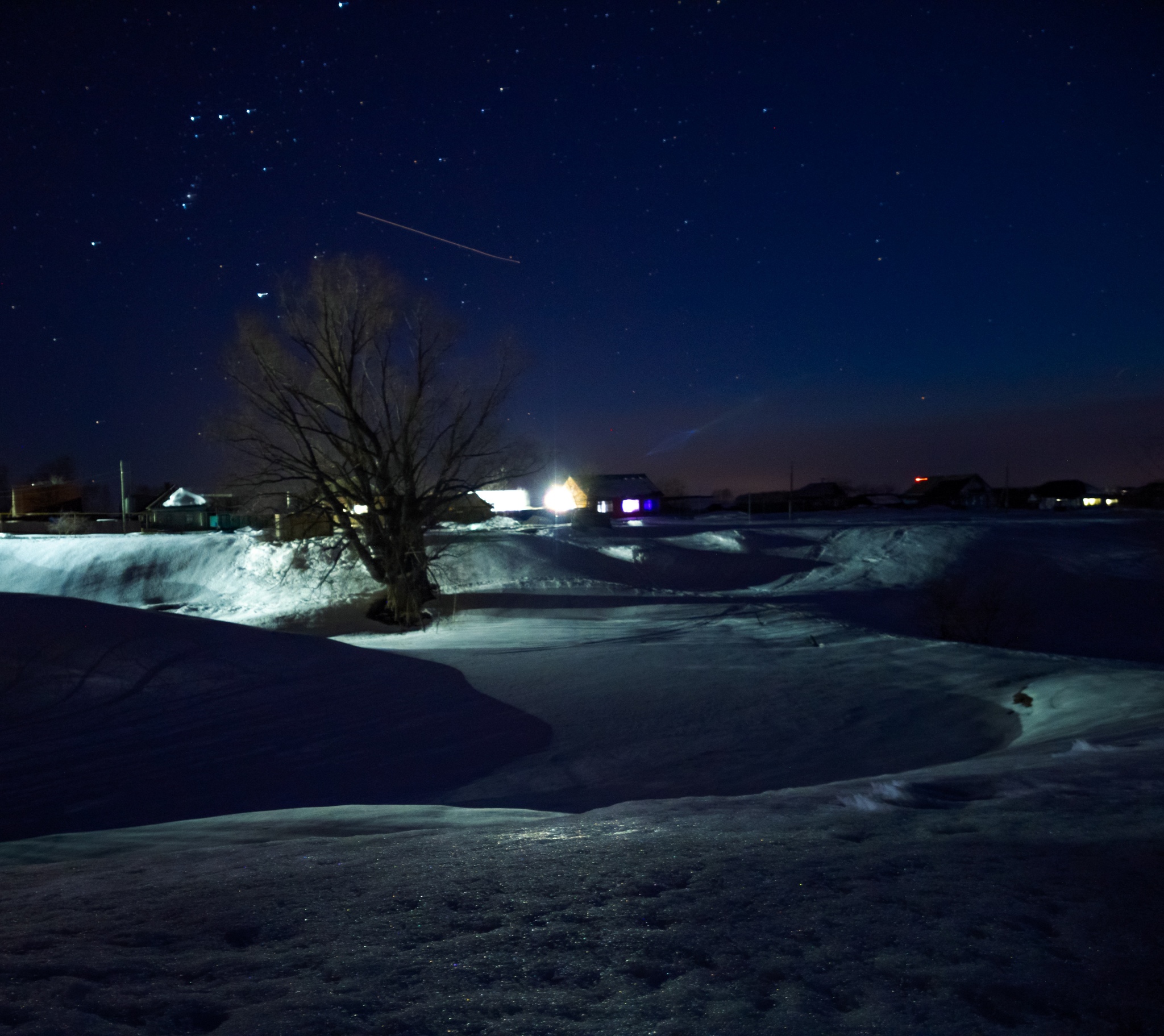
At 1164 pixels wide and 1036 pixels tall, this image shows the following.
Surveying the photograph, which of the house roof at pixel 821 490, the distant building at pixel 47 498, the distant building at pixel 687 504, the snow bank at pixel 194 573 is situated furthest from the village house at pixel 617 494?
the distant building at pixel 47 498

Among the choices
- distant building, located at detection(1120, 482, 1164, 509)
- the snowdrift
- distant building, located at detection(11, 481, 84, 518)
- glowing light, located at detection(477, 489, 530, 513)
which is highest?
distant building, located at detection(11, 481, 84, 518)

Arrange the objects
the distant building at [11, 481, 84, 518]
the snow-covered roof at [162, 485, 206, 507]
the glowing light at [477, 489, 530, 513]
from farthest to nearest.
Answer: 1. the glowing light at [477, 489, 530, 513]
2. the distant building at [11, 481, 84, 518]
3. the snow-covered roof at [162, 485, 206, 507]

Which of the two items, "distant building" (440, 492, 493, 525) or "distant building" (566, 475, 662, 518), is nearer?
"distant building" (440, 492, 493, 525)

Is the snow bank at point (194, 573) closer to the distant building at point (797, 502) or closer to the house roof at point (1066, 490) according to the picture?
the distant building at point (797, 502)

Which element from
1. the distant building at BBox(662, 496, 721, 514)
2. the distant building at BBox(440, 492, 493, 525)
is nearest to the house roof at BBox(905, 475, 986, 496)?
the distant building at BBox(662, 496, 721, 514)

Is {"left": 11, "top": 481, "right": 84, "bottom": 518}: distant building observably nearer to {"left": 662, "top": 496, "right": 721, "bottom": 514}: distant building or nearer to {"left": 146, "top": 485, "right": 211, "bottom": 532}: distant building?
{"left": 146, "top": 485, "right": 211, "bottom": 532}: distant building

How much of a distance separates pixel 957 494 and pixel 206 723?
257ft

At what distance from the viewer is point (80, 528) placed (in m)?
46.2

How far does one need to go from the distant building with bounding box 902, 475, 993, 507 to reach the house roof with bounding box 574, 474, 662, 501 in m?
26.1

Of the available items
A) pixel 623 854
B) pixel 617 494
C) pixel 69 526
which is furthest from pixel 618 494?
pixel 623 854

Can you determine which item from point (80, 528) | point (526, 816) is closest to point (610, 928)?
point (526, 816)

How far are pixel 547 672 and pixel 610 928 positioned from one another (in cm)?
1051

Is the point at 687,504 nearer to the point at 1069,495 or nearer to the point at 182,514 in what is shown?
the point at 1069,495

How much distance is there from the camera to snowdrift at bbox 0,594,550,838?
744cm
